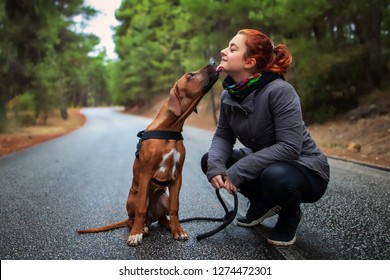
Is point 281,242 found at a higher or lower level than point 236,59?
lower

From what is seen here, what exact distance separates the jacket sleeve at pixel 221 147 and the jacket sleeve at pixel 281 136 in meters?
0.21

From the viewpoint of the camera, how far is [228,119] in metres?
3.27

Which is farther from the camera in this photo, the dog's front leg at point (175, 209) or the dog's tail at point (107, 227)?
the dog's tail at point (107, 227)

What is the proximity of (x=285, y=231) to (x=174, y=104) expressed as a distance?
137 centimetres

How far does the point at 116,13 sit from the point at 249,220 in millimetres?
56463

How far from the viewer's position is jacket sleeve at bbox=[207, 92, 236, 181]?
3.11 meters

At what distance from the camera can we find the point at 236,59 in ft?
9.74

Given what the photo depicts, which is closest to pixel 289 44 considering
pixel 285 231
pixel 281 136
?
pixel 281 136

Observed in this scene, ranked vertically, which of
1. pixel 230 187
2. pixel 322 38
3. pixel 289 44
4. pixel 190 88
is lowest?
pixel 230 187

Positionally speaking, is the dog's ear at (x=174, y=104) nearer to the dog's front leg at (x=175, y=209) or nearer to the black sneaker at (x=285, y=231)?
the dog's front leg at (x=175, y=209)

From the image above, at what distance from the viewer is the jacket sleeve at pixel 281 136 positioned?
287 cm

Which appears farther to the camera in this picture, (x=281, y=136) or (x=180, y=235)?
(x=180, y=235)

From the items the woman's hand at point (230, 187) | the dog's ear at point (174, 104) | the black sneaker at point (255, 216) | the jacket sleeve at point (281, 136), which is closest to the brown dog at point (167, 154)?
the dog's ear at point (174, 104)

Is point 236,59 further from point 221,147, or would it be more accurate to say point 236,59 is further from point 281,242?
point 281,242
